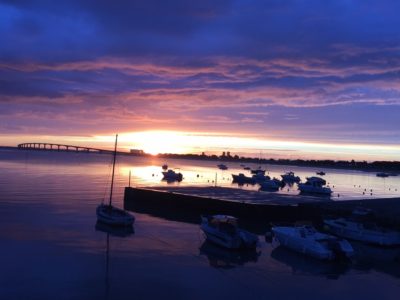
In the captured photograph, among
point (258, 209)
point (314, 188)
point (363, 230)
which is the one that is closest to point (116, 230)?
point (258, 209)

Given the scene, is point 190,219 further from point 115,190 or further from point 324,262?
point 115,190

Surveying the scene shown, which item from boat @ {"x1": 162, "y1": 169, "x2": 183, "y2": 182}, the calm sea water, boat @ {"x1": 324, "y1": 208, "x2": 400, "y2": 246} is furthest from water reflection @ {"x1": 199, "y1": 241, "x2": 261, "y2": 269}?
boat @ {"x1": 162, "y1": 169, "x2": 183, "y2": 182}

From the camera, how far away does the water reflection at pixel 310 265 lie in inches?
940

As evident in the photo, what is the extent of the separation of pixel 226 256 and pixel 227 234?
175 cm

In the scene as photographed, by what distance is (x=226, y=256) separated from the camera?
26656 millimetres

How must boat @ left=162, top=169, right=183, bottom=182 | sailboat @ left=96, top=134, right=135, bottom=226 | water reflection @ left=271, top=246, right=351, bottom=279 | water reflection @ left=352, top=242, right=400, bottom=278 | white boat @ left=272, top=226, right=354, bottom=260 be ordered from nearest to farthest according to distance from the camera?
water reflection @ left=271, top=246, right=351, bottom=279
water reflection @ left=352, top=242, right=400, bottom=278
white boat @ left=272, top=226, right=354, bottom=260
sailboat @ left=96, top=134, right=135, bottom=226
boat @ left=162, top=169, right=183, bottom=182

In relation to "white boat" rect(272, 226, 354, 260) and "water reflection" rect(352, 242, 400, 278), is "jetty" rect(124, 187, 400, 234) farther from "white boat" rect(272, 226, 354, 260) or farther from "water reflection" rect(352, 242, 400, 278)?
"white boat" rect(272, 226, 354, 260)

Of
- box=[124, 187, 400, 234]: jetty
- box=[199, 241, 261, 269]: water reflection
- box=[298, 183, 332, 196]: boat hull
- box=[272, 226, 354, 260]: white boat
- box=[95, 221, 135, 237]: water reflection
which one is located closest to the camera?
box=[199, 241, 261, 269]: water reflection

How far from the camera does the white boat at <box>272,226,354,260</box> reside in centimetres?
2578

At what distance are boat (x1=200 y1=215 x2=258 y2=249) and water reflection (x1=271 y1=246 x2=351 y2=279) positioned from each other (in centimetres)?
→ 161

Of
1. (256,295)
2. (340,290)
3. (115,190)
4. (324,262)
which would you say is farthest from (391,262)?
(115,190)

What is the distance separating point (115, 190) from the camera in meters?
64.2

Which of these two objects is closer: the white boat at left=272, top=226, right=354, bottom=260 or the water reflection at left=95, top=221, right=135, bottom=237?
the white boat at left=272, top=226, right=354, bottom=260

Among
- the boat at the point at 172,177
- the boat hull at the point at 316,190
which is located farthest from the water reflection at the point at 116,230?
the boat at the point at 172,177
